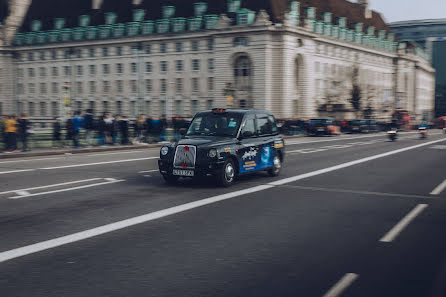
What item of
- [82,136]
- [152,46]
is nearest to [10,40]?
[152,46]

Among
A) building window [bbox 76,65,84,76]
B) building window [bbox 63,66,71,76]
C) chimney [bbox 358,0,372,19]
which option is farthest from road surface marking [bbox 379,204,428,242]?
chimney [bbox 358,0,372,19]

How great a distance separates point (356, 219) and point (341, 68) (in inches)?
3265

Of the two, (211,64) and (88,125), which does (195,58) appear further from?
(88,125)

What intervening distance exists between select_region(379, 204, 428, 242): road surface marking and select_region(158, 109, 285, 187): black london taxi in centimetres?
428

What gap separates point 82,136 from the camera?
29.0 meters

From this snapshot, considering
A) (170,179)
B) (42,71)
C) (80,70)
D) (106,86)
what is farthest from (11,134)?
(42,71)

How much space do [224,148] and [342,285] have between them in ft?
24.7

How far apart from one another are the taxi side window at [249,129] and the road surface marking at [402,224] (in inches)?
180

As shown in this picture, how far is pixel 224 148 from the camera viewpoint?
13172mm

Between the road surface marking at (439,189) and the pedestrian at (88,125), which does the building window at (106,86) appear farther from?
the road surface marking at (439,189)

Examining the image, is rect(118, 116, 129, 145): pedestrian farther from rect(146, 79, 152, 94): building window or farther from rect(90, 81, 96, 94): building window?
rect(90, 81, 96, 94): building window

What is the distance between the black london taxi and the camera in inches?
510

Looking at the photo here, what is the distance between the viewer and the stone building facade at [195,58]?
2931 inches

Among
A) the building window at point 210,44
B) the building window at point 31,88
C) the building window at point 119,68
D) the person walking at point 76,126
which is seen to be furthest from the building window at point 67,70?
the person walking at point 76,126
